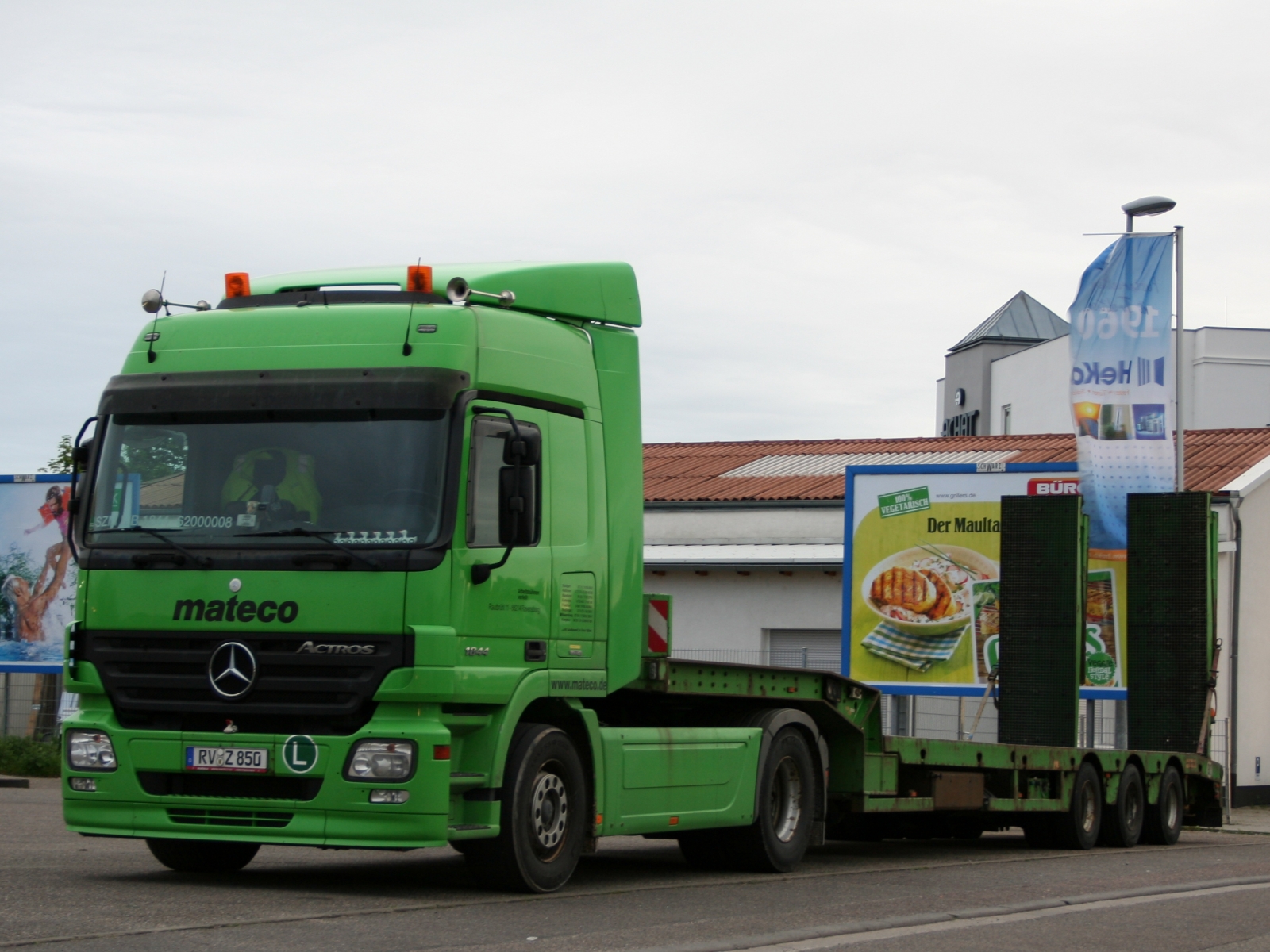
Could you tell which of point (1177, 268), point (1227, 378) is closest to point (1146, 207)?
point (1177, 268)

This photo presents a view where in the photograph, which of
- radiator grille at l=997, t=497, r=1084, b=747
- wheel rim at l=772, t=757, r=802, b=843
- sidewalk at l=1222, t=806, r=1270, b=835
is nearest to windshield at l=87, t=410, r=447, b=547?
wheel rim at l=772, t=757, r=802, b=843

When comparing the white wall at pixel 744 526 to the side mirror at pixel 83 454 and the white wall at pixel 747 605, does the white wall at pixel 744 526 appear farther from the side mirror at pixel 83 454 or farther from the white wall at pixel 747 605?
the side mirror at pixel 83 454

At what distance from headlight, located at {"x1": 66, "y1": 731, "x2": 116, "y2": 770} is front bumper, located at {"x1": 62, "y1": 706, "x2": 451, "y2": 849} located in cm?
4

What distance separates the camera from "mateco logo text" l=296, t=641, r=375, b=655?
9164mm

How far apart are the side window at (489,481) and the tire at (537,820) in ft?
3.77

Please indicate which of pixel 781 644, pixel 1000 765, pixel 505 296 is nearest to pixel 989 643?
pixel 781 644

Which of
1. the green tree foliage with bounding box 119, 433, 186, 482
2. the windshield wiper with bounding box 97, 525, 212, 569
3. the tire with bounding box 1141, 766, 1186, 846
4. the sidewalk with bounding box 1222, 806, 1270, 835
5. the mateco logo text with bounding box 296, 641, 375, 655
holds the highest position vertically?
the green tree foliage with bounding box 119, 433, 186, 482

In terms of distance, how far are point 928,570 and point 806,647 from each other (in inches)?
180

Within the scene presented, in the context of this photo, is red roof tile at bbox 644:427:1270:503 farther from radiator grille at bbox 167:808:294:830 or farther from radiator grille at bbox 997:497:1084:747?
radiator grille at bbox 167:808:294:830

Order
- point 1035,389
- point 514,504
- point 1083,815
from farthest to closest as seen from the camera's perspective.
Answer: point 1035,389 → point 1083,815 → point 514,504

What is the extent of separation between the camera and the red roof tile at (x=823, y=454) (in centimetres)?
2759

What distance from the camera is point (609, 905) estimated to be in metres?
9.66

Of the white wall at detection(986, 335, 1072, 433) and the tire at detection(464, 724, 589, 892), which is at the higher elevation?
the white wall at detection(986, 335, 1072, 433)

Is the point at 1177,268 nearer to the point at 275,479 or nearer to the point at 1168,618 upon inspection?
the point at 1168,618
